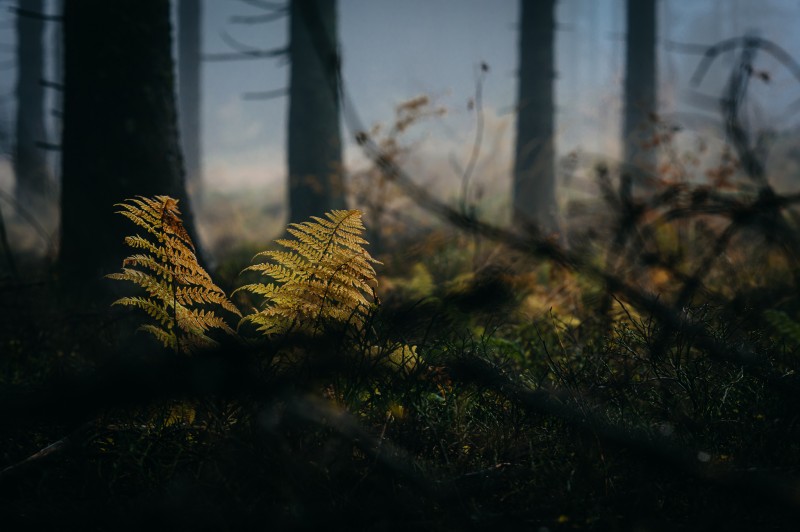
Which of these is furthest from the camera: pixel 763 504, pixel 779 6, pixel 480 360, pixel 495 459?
pixel 779 6

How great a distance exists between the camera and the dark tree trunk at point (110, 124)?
402cm

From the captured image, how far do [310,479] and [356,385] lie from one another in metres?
0.38

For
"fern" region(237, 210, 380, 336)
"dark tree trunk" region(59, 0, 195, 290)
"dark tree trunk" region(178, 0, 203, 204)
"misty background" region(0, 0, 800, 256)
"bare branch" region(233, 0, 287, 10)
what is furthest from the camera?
"misty background" region(0, 0, 800, 256)

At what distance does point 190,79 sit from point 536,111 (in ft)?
54.3

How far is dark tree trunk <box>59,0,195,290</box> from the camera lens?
402 centimetres

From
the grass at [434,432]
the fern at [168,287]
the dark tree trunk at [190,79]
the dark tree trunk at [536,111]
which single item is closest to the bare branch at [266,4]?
the dark tree trunk at [536,111]

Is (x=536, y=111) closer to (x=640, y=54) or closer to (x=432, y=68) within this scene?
(x=640, y=54)

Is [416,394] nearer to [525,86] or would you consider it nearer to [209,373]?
[209,373]

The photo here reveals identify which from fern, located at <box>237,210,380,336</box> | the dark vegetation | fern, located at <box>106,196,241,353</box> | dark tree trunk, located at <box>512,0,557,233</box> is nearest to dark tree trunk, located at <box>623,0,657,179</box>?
dark tree trunk, located at <box>512,0,557,233</box>

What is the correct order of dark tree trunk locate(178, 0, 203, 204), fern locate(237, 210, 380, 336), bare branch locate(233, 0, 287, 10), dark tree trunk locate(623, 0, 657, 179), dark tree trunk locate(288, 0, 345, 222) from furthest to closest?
dark tree trunk locate(178, 0, 203, 204) < dark tree trunk locate(623, 0, 657, 179) < bare branch locate(233, 0, 287, 10) < dark tree trunk locate(288, 0, 345, 222) < fern locate(237, 210, 380, 336)

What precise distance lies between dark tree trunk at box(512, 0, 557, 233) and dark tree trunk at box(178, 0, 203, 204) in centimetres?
1377

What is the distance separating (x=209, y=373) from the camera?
198 centimetres

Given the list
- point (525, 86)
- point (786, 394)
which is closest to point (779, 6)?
point (525, 86)

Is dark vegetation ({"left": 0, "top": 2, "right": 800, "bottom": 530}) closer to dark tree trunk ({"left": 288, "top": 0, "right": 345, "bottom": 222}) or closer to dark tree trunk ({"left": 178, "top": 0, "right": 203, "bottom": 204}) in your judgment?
dark tree trunk ({"left": 288, "top": 0, "right": 345, "bottom": 222})
